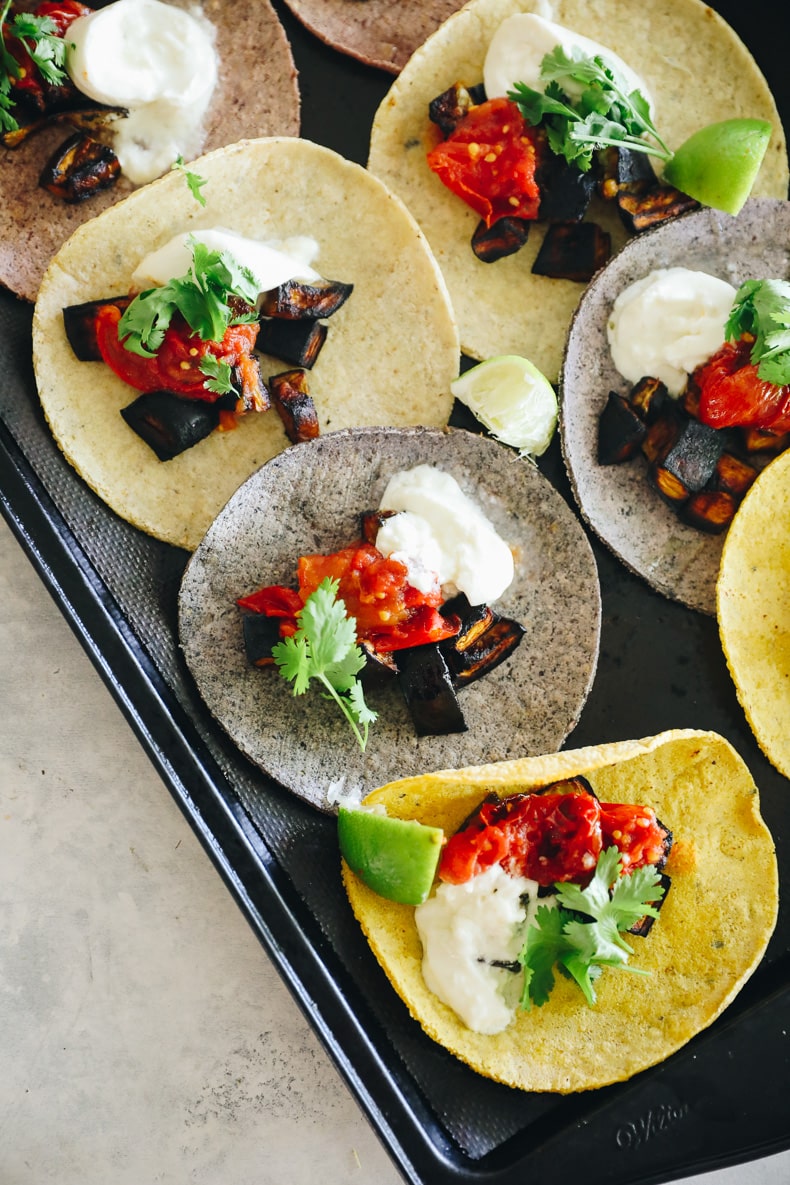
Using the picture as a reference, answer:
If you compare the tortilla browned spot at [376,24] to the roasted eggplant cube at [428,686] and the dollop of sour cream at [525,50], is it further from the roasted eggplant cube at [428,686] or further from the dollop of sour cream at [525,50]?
the roasted eggplant cube at [428,686]

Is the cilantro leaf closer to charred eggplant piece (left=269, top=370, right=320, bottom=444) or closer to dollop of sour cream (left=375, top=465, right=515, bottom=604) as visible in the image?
charred eggplant piece (left=269, top=370, right=320, bottom=444)

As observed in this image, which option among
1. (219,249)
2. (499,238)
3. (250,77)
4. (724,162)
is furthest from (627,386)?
(250,77)

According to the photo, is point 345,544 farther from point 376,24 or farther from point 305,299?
point 376,24

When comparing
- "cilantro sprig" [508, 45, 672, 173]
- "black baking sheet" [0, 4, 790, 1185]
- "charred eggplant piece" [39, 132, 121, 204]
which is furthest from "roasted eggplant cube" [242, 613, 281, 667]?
"cilantro sprig" [508, 45, 672, 173]

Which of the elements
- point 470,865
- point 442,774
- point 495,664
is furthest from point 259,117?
point 470,865

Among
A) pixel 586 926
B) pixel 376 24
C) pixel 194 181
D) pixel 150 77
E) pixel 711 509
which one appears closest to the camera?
pixel 586 926

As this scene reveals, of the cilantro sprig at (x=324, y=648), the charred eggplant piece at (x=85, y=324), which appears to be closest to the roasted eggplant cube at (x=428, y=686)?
the cilantro sprig at (x=324, y=648)

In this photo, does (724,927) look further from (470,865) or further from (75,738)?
(75,738)
